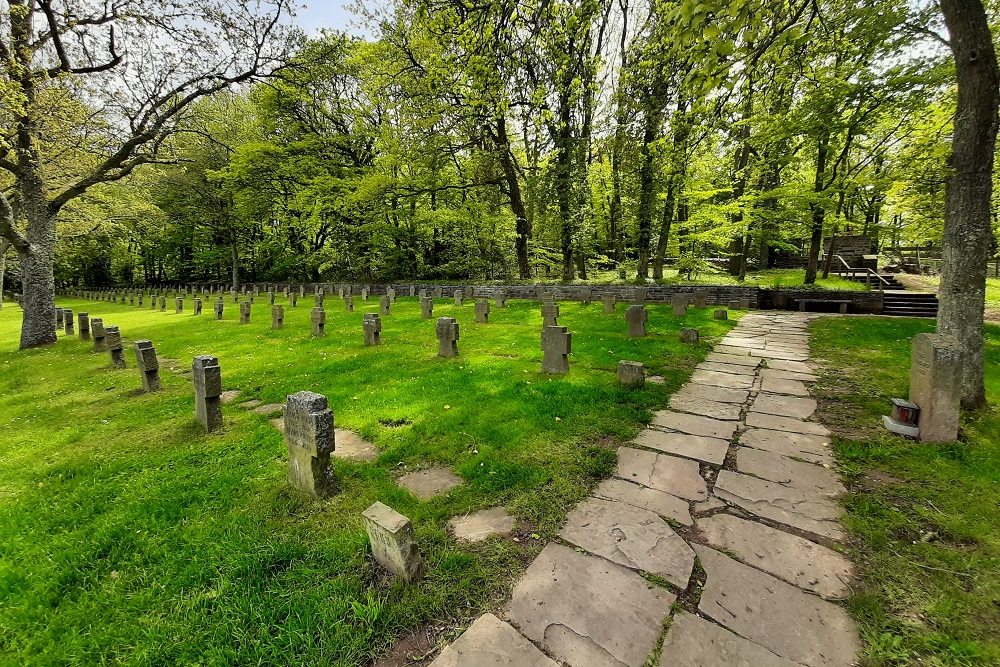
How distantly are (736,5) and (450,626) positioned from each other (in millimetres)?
A: 4879

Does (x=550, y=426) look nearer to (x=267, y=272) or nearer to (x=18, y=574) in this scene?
(x=18, y=574)

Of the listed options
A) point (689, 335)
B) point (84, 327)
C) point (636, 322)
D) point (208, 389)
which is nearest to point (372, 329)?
point (208, 389)

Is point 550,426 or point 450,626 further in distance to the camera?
point 550,426

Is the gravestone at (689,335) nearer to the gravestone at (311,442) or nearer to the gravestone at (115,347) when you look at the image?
the gravestone at (311,442)

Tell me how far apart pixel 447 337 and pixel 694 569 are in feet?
17.9

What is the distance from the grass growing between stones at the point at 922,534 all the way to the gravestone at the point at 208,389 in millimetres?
5472

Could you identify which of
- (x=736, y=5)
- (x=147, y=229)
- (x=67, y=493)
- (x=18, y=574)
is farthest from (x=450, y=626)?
(x=147, y=229)

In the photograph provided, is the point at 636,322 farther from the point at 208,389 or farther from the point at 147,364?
the point at 147,364

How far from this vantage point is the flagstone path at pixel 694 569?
5.54 feet

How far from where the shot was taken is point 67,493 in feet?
10.2

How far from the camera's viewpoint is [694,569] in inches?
84.0

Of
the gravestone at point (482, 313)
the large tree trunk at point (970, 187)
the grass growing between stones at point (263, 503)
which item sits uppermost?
the large tree trunk at point (970, 187)

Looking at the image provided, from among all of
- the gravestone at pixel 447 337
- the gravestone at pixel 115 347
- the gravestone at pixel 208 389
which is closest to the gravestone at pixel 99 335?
the gravestone at pixel 115 347

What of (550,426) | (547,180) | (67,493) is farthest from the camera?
(547,180)
